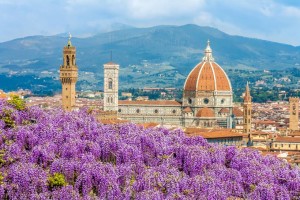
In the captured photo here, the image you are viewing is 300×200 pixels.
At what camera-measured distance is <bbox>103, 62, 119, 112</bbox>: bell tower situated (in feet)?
311

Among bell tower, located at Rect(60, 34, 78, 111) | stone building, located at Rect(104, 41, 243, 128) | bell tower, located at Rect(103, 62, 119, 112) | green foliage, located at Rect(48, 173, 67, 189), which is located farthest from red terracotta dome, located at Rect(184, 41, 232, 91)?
green foliage, located at Rect(48, 173, 67, 189)

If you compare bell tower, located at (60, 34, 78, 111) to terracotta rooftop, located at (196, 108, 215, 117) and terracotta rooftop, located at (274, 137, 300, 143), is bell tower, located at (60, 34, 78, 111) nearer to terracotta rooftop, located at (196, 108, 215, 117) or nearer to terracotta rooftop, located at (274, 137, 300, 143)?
terracotta rooftop, located at (274, 137, 300, 143)

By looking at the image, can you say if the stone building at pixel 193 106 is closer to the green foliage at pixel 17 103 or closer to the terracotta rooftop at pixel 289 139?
the terracotta rooftop at pixel 289 139

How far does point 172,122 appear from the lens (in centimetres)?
9356

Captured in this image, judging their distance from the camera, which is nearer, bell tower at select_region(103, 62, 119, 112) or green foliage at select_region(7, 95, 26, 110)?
green foliage at select_region(7, 95, 26, 110)

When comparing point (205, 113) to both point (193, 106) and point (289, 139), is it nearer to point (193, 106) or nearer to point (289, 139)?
point (193, 106)

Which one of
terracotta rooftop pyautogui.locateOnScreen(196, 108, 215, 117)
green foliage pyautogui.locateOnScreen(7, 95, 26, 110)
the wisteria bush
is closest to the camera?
the wisteria bush

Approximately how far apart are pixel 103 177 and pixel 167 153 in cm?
245

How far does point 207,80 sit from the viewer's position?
97.1m

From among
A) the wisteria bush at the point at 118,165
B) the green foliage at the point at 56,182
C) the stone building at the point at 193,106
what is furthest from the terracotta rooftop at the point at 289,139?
the green foliage at the point at 56,182

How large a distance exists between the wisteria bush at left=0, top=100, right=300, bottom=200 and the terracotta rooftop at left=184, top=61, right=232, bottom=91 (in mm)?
76273

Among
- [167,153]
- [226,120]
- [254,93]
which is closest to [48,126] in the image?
[167,153]

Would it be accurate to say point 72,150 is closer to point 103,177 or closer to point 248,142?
point 103,177

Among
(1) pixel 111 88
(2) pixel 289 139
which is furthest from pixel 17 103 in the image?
(1) pixel 111 88
